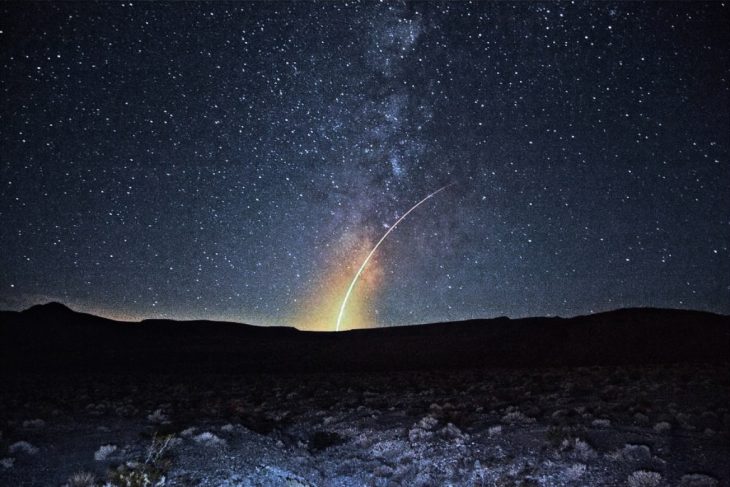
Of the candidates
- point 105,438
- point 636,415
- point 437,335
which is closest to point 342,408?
point 105,438

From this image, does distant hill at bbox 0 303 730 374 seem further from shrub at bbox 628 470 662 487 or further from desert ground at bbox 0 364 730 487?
shrub at bbox 628 470 662 487

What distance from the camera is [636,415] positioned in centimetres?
898

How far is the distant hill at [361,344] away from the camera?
110 feet

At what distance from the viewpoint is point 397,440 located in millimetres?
8727

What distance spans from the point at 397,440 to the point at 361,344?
41.6 m

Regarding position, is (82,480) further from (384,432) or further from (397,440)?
(384,432)

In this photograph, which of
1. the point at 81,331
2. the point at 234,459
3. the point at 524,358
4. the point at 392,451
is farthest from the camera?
the point at 81,331

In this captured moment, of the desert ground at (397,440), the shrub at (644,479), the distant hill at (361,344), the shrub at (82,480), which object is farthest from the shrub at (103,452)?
the distant hill at (361,344)

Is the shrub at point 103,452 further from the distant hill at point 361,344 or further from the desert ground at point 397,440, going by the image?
the distant hill at point 361,344

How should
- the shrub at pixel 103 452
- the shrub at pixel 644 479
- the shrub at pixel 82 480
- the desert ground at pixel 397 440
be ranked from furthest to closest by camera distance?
the shrub at pixel 103 452 < the desert ground at pixel 397 440 < the shrub at pixel 82 480 < the shrub at pixel 644 479

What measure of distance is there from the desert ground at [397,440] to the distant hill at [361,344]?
1840 centimetres

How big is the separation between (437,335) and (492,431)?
45.7 m

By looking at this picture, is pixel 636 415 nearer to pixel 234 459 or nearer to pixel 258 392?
pixel 234 459

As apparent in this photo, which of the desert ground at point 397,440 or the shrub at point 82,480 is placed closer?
the shrub at point 82,480
